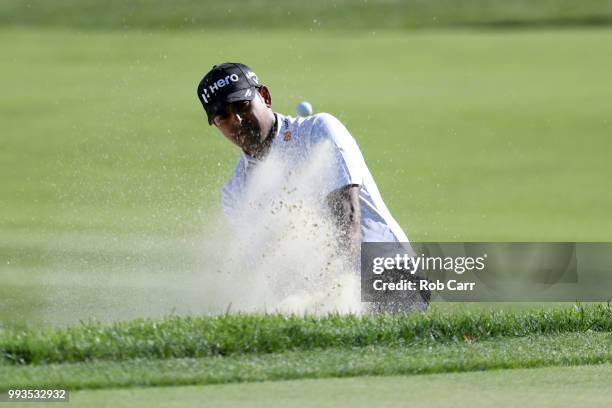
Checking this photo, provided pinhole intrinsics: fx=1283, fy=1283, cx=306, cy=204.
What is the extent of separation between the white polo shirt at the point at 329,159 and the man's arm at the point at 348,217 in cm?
4

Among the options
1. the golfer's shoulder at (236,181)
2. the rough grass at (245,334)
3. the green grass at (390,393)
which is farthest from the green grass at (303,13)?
the green grass at (390,393)

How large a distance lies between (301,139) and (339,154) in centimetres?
26

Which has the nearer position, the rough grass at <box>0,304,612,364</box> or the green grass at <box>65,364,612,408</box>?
the green grass at <box>65,364,612,408</box>

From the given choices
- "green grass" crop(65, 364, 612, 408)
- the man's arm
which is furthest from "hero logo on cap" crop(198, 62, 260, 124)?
"green grass" crop(65, 364, 612, 408)

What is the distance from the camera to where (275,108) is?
13484 mm

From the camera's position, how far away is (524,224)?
10.8m

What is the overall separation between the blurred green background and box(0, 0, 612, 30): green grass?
0.18ft

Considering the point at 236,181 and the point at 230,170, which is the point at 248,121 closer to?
the point at 236,181

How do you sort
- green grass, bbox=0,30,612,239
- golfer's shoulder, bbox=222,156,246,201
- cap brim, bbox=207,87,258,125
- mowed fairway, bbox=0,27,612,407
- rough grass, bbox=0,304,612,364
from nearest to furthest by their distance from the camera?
1. mowed fairway, bbox=0,27,612,407
2. rough grass, bbox=0,304,612,364
3. cap brim, bbox=207,87,258,125
4. golfer's shoulder, bbox=222,156,246,201
5. green grass, bbox=0,30,612,239

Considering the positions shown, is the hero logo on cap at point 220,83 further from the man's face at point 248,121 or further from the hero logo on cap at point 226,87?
the man's face at point 248,121

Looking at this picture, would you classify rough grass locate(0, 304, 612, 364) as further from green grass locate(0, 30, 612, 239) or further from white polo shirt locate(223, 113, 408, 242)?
green grass locate(0, 30, 612, 239)

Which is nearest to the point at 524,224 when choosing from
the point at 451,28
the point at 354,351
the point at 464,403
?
the point at 354,351

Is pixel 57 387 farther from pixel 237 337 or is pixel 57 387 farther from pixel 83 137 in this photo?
pixel 83 137

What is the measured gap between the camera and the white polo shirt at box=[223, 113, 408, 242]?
585 cm
